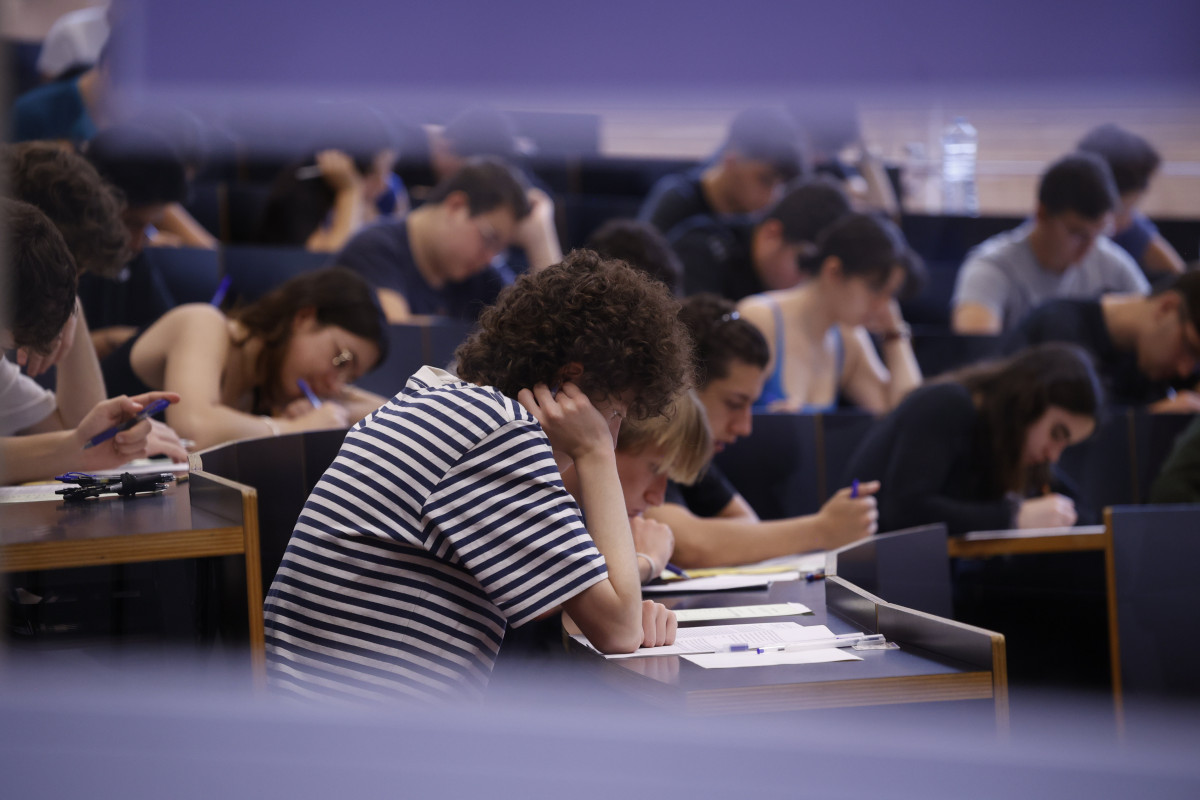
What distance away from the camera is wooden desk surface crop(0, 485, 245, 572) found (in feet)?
3.97

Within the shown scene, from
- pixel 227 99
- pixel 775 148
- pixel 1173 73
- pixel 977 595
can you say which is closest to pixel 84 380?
pixel 227 99

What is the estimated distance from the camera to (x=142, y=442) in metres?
1.74

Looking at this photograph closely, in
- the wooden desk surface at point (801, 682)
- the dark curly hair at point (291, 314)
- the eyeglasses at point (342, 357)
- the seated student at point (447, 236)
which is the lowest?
the wooden desk surface at point (801, 682)

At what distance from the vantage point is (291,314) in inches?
94.5

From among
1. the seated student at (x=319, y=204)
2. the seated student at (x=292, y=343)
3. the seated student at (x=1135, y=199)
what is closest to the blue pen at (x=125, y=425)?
the seated student at (x=292, y=343)

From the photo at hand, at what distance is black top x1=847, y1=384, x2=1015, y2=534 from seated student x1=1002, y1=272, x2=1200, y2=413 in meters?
0.73

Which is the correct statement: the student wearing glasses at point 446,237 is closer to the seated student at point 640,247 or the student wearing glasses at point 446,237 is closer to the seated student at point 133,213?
the seated student at point 640,247

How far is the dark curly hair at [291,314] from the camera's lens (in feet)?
7.88

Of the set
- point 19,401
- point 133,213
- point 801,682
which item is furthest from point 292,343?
point 801,682

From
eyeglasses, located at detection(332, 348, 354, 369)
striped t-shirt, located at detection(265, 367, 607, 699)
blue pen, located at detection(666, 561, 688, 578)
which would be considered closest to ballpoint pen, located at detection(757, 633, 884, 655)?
striped t-shirt, located at detection(265, 367, 607, 699)

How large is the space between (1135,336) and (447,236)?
1.96m

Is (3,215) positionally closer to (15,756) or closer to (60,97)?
(15,756)

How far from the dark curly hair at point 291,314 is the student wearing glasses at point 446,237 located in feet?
2.35

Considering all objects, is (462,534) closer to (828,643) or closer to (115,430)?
(828,643)
